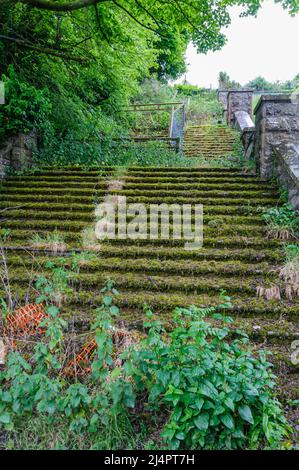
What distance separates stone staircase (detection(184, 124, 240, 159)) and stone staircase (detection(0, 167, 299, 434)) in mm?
3379

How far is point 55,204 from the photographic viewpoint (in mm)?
5500

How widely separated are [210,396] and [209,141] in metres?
9.93

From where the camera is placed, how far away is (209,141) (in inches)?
432

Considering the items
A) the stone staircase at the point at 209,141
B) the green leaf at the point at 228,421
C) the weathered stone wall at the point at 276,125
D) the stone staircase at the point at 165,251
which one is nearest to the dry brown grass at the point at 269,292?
the stone staircase at the point at 165,251

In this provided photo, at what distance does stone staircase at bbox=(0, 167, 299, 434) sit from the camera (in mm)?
3287

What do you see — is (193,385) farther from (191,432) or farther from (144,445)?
(144,445)

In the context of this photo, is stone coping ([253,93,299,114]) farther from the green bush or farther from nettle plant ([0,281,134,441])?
nettle plant ([0,281,134,441])

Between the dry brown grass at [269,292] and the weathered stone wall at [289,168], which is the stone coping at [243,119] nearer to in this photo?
the weathered stone wall at [289,168]

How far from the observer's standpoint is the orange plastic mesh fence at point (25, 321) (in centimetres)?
301

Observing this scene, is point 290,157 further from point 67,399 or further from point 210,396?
point 67,399

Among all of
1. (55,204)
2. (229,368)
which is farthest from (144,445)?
(55,204)

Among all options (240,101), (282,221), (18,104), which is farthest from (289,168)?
(240,101)
